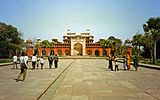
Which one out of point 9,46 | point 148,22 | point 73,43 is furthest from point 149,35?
point 73,43

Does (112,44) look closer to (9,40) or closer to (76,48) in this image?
(76,48)

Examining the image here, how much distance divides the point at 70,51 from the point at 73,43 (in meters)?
3.57

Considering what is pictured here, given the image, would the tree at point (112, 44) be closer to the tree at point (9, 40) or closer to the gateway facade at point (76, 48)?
the gateway facade at point (76, 48)

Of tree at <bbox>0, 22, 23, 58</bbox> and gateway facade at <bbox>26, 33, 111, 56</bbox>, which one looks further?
gateway facade at <bbox>26, 33, 111, 56</bbox>

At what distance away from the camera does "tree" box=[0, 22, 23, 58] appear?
2734 inches

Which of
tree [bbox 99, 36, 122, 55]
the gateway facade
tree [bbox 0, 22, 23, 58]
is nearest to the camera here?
tree [bbox 0, 22, 23, 58]

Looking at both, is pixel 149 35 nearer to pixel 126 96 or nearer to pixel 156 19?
pixel 156 19

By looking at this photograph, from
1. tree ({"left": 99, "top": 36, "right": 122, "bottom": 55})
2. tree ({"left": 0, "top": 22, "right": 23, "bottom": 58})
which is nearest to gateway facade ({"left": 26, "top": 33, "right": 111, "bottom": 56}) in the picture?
tree ({"left": 99, "top": 36, "right": 122, "bottom": 55})

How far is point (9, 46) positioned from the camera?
70.3 m

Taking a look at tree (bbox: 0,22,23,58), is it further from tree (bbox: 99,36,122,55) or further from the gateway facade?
tree (bbox: 99,36,122,55)

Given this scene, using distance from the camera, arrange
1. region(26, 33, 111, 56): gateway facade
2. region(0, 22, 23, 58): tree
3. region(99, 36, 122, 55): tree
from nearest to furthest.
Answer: region(0, 22, 23, 58): tree < region(99, 36, 122, 55): tree < region(26, 33, 111, 56): gateway facade

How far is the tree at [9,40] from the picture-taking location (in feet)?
228

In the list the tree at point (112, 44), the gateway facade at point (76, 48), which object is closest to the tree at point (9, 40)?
the gateway facade at point (76, 48)

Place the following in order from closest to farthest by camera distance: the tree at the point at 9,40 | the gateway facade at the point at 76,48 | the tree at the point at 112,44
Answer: the tree at the point at 9,40, the tree at the point at 112,44, the gateway facade at the point at 76,48
